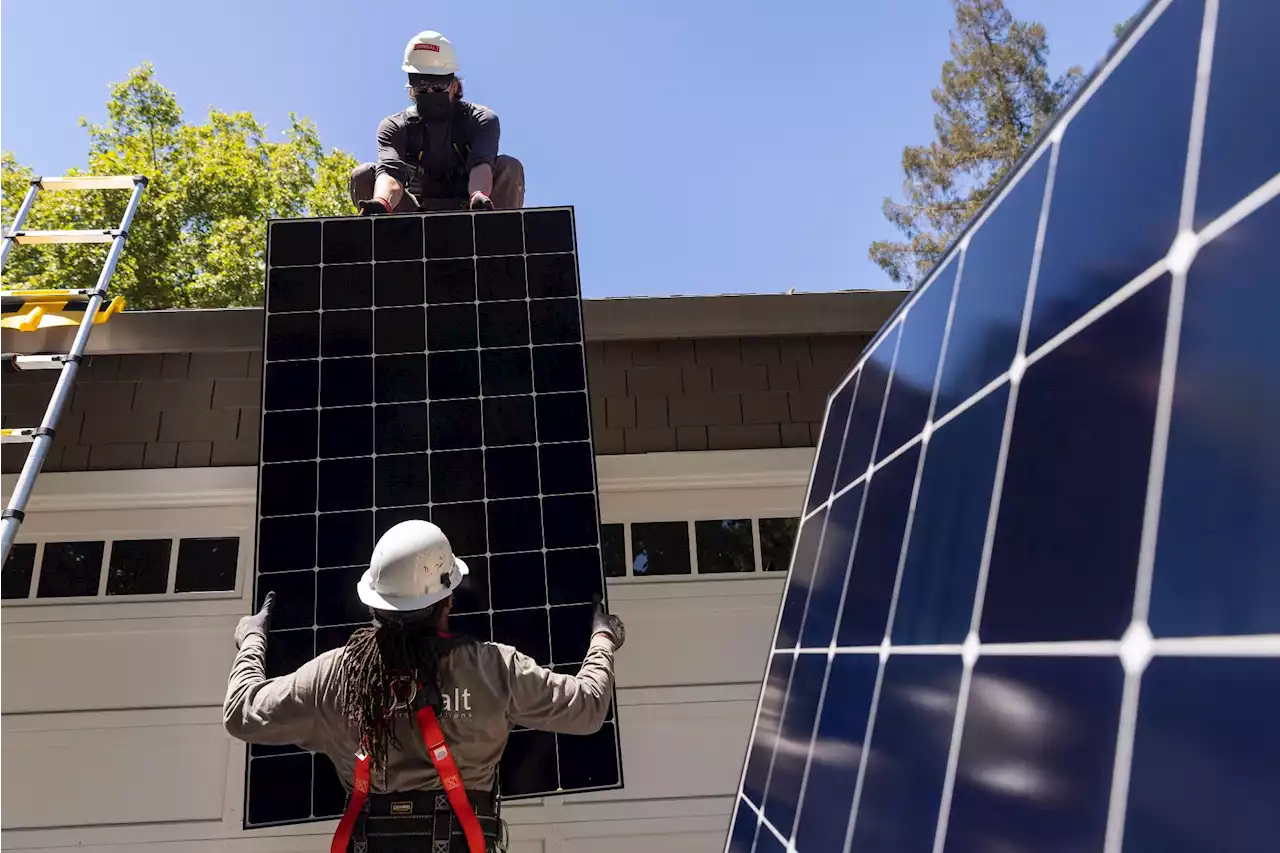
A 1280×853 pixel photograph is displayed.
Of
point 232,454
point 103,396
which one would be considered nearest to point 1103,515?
point 232,454

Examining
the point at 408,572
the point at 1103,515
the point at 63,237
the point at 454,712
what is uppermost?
the point at 63,237

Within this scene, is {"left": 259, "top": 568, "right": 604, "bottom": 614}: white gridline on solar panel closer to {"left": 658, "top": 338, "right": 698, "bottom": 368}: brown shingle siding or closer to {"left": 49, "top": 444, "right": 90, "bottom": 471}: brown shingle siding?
{"left": 658, "top": 338, "right": 698, "bottom": 368}: brown shingle siding

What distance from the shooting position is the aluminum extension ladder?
3985 millimetres

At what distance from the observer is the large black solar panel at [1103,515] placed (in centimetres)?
66

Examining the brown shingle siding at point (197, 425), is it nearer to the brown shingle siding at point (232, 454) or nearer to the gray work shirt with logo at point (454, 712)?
the brown shingle siding at point (232, 454)

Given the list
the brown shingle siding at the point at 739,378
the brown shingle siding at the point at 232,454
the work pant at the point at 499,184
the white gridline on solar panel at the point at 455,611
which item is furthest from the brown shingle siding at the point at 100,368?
the brown shingle siding at the point at 739,378

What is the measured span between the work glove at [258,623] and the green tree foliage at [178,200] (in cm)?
1973

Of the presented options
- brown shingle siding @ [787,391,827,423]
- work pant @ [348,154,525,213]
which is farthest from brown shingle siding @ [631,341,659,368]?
work pant @ [348,154,525,213]

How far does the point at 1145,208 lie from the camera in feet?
3.08

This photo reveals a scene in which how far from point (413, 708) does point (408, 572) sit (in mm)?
407

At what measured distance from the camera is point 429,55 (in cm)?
437

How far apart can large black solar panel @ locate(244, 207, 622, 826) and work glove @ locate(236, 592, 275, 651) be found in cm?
5

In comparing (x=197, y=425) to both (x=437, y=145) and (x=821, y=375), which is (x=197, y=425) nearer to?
(x=437, y=145)

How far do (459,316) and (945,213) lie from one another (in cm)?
2584
